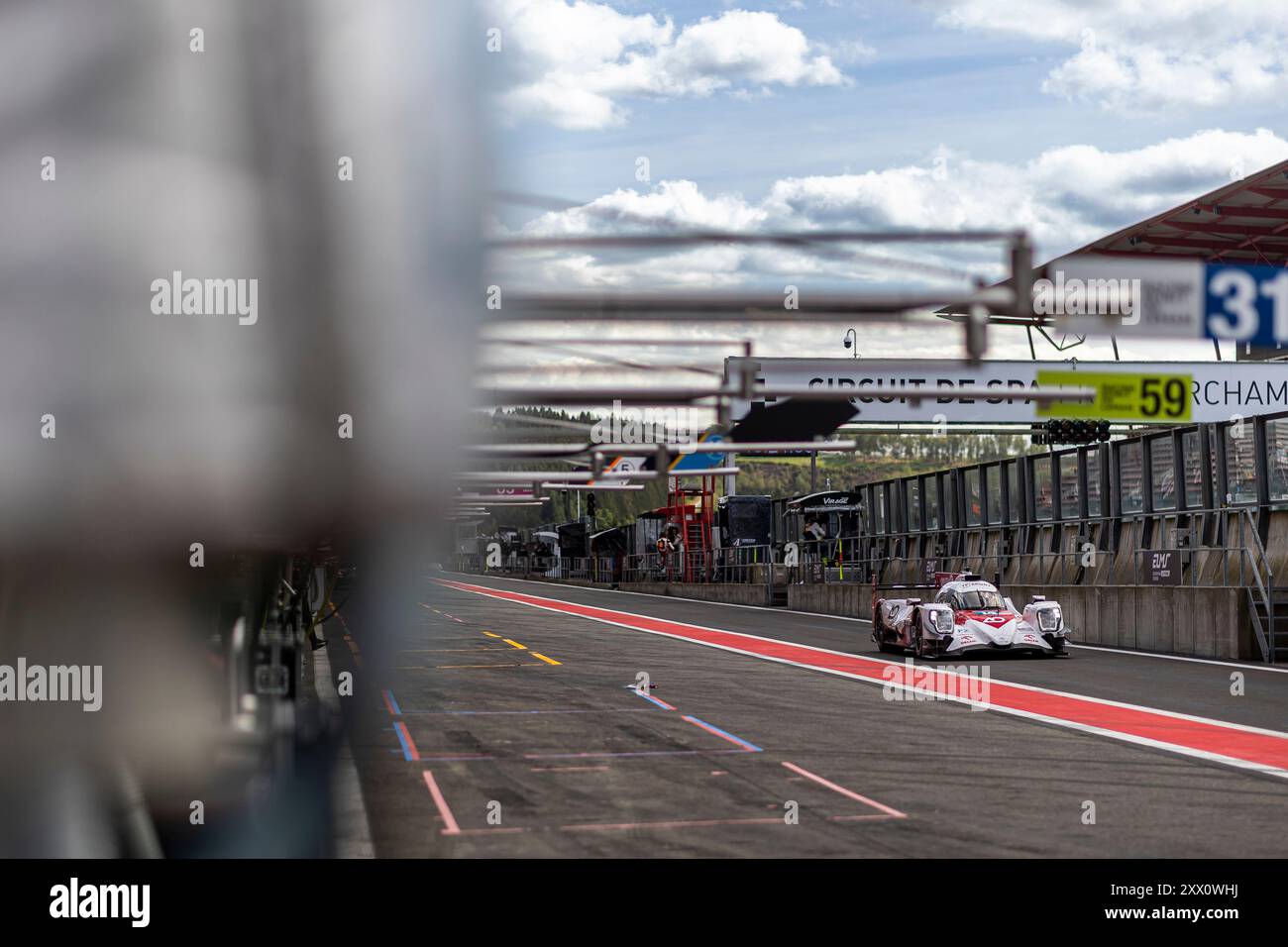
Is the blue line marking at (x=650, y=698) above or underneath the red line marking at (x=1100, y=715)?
above

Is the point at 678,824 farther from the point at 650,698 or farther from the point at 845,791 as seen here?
the point at 650,698

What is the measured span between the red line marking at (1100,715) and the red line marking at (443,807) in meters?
7.46

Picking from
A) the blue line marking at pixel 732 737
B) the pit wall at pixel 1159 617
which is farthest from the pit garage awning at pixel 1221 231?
the blue line marking at pixel 732 737

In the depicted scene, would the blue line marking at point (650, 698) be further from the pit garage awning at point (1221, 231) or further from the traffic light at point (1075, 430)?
the traffic light at point (1075, 430)

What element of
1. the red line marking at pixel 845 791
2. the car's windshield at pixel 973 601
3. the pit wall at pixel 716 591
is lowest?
the pit wall at pixel 716 591

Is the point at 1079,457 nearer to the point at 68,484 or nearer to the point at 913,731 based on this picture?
the point at 913,731

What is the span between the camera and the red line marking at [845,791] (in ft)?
39.3

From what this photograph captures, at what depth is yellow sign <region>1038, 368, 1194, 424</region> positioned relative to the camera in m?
37.1

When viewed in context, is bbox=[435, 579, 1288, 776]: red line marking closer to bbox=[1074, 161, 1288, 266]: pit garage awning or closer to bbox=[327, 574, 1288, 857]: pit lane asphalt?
bbox=[327, 574, 1288, 857]: pit lane asphalt

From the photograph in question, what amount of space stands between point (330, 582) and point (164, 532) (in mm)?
12679

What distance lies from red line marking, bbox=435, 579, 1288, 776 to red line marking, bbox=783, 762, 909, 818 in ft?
13.3

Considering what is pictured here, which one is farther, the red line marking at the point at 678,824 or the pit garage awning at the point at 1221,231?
the pit garage awning at the point at 1221,231
